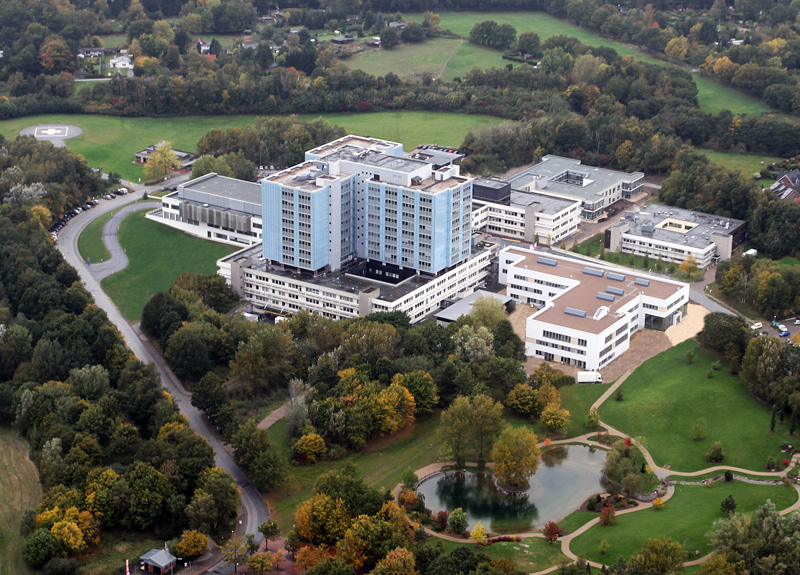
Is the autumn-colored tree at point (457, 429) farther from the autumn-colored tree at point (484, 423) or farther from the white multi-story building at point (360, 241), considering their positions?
the white multi-story building at point (360, 241)

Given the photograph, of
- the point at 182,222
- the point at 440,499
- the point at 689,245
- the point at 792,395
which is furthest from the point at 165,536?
the point at 689,245

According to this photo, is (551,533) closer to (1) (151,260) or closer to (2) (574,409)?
(2) (574,409)

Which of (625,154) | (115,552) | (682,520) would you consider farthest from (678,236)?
(115,552)

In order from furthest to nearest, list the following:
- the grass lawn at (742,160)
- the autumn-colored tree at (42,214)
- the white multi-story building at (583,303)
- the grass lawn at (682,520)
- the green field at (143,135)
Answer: the green field at (143,135) → the grass lawn at (742,160) → the autumn-colored tree at (42,214) → the white multi-story building at (583,303) → the grass lawn at (682,520)

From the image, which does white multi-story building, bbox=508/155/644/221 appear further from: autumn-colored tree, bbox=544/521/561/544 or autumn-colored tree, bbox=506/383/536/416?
autumn-colored tree, bbox=544/521/561/544

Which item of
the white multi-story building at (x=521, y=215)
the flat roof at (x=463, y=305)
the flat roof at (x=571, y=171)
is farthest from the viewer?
the flat roof at (x=571, y=171)

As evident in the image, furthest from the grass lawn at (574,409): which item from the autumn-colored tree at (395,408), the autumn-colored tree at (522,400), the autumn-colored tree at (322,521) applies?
the autumn-colored tree at (322,521)
